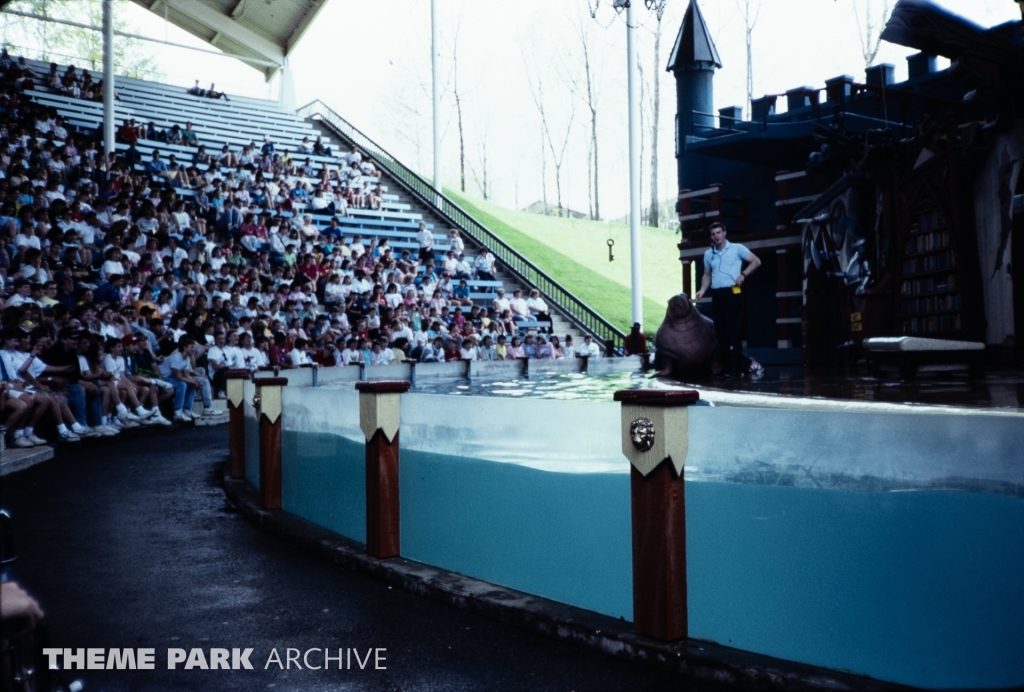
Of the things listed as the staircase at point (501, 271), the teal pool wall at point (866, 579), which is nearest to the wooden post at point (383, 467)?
the teal pool wall at point (866, 579)

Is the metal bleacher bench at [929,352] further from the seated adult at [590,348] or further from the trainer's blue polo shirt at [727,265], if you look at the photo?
the seated adult at [590,348]

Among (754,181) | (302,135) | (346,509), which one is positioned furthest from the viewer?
(302,135)

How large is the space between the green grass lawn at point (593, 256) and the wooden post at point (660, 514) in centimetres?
2560

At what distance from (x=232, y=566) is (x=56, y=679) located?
9.77 ft

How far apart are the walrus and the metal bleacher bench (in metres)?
1.89

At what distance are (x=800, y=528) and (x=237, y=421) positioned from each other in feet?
19.7

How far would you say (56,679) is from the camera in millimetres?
2293

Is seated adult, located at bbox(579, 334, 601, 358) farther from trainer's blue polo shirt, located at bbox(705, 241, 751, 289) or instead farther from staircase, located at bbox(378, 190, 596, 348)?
trainer's blue polo shirt, located at bbox(705, 241, 751, 289)

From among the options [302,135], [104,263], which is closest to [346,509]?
[104,263]

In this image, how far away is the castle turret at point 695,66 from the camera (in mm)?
22781

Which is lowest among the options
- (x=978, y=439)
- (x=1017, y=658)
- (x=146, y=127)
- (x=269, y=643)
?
(x=269, y=643)

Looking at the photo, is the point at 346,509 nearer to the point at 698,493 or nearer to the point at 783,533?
the point at 698,493

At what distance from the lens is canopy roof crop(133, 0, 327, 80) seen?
30.3 m

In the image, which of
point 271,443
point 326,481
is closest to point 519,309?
point 271,443
